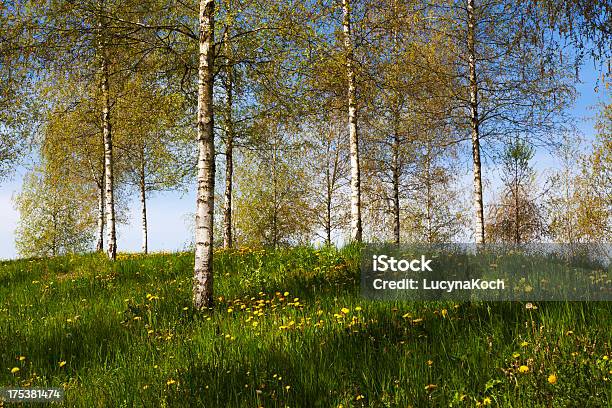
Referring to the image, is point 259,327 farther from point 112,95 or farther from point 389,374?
point 112,95

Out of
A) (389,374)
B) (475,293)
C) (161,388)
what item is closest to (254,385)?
(161,388)

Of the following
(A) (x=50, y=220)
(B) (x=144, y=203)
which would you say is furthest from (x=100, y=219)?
(A) (x=50, y=220)

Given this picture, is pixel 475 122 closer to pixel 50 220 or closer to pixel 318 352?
pixel 318 352

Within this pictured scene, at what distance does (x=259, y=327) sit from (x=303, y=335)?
31.6 inches

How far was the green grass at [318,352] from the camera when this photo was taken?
3.41 metres

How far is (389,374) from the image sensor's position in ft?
11.9

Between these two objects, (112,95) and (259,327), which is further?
(112,95)

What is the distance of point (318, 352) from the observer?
14.2 feet

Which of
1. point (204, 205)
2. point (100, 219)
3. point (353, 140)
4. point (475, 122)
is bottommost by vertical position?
point (204, 205)

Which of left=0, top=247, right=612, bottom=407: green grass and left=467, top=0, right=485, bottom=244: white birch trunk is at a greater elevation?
left=467, top=0, right=485, bottom=244: white birch trunk

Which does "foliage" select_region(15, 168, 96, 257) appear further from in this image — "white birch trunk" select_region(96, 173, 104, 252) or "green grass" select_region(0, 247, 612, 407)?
"green grass" select_region(0, 247, 612, 407)

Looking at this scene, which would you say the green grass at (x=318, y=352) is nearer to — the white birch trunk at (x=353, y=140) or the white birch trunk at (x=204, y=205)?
the white birch trunk at (x=204, y=205)

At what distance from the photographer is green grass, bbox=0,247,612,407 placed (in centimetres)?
341

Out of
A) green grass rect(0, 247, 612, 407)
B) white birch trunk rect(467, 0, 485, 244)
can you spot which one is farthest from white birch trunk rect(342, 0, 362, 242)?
green grass rect(0, 247, 612, 407)
